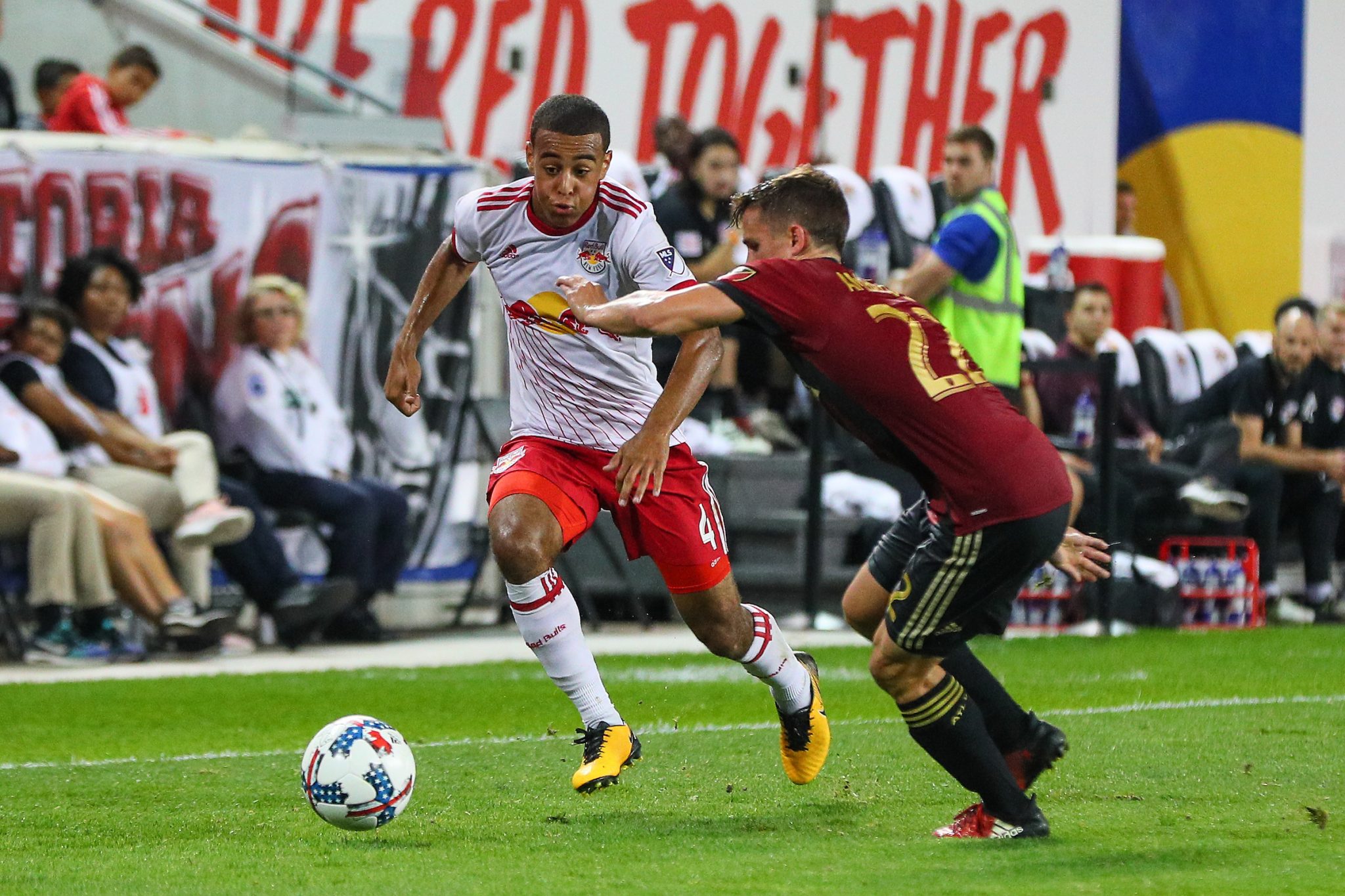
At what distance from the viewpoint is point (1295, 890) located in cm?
449

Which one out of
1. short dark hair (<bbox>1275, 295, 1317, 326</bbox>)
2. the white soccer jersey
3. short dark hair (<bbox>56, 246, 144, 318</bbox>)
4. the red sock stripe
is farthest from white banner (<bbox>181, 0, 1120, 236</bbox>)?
the red sock stripe

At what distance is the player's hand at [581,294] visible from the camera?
4.93 metres

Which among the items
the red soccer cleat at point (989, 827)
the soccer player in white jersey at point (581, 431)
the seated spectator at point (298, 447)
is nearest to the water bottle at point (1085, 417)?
the seated spectator at point (298, 447)

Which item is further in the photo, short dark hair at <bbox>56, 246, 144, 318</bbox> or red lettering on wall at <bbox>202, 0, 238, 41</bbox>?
red lettering on wall at <bbox>202, 0, 238, 41</bbox>

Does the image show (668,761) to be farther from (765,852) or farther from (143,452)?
(143,452)

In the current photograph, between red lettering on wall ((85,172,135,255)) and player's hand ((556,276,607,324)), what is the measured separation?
22.3 ft

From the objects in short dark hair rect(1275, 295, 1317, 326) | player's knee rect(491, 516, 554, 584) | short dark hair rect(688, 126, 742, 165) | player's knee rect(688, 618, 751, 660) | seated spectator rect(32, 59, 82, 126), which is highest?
seated spectator rect(32, 59, 82, 126)

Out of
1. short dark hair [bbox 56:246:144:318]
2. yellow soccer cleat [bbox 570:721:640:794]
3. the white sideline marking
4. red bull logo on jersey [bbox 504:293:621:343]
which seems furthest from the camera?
short dark hair [bbox 56:246:144:318]

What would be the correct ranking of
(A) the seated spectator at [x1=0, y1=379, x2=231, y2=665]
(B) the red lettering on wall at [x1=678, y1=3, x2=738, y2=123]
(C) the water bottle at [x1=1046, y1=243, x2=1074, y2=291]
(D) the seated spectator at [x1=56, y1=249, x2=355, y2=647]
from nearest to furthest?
(A) the seated spectator at [x1=0, y1=379, x2=231, y2=665]
(D) the seated spectator at [x1=56, y1=249, x2=355, y2=647]
(C) the water bottle at [x1=1046, y1=243, x2=1074, y2=291]
(B) the red lettering on wall at [x1=678, y1=3, x2=738, y2=123]

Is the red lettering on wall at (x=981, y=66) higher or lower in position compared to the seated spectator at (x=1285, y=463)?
higher

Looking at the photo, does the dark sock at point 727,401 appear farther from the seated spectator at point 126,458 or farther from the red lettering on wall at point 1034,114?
the red lettering on wall at point 1034,114

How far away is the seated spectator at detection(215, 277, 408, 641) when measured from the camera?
10.9m

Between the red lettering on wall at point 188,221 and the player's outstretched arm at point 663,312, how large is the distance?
7.06m

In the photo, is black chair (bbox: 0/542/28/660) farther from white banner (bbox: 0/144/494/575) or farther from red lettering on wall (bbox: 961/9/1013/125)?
red lettering on wall (bbox: 961/9/1013/125)
